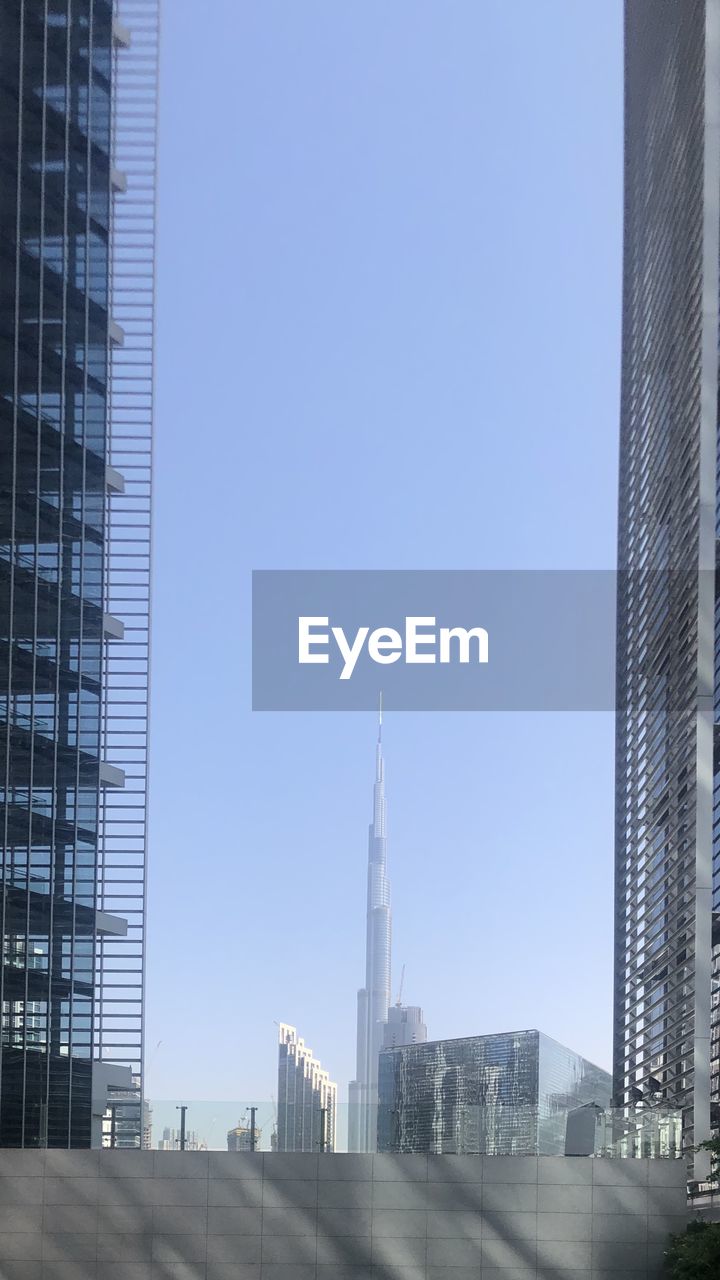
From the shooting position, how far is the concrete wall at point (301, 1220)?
27.8 m

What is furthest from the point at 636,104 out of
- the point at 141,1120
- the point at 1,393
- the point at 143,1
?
the point at 141,1120

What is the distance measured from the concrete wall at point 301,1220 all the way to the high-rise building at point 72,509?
13065mm

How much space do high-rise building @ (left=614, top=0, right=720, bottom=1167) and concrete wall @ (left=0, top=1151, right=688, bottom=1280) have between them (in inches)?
86.7

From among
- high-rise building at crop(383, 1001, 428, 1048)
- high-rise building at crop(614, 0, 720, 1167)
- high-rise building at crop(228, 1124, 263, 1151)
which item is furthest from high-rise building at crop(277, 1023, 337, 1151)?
high-rise building at crop(383, 1001, 428, 1048)

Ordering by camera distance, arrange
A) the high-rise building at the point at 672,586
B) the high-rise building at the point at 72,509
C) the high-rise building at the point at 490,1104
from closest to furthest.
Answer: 1. the high-rise building at the point at 490,1104
2. the high-rise building at the point at 672,586
3. the high-rise building at the point at 72,509

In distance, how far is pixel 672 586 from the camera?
136 ft

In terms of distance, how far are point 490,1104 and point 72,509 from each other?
21.1 metres

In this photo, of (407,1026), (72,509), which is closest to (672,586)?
(72,509)

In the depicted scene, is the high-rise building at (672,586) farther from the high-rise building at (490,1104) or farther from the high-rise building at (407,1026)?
the high-rise building at (407,1026)

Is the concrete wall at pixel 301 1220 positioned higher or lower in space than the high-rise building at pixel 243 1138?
lower

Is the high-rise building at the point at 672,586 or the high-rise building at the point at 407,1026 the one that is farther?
the high-rise building at the point at 407,1026

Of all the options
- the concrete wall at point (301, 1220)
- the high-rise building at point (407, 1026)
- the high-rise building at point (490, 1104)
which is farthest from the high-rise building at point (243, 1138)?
the high-rise building at point (407, 1026)

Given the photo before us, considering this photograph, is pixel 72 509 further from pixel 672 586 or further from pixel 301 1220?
pixel 301 1220

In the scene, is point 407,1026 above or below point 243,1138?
below
